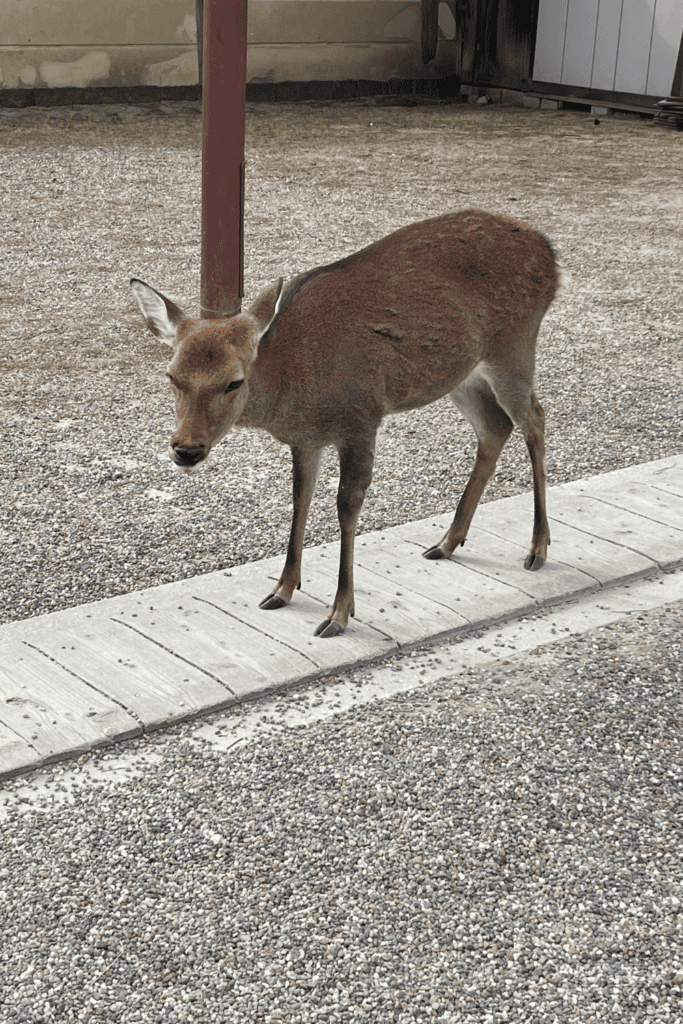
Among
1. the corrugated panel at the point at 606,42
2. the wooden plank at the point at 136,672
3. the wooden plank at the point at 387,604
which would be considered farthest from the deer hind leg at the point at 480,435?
the corrugated panel at the point at 606,42

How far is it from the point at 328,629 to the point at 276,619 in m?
0.20

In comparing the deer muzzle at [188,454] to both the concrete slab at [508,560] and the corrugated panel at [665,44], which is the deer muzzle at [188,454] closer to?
the concrete slab at [508,560]

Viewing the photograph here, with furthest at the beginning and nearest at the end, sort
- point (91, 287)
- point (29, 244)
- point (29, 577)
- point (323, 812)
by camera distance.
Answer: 1. point (29, 244)
2. point (91, 287)
3. point (29, 577)
4. point (323, 812)

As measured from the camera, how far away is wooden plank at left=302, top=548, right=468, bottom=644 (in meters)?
3.79

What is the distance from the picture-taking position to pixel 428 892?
2.73 meters

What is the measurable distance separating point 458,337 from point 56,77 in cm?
1309

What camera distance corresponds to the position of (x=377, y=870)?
2791mm

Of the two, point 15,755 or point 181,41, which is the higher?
point 181,41

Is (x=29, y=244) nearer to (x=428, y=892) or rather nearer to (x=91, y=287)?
(x=91, y=287)

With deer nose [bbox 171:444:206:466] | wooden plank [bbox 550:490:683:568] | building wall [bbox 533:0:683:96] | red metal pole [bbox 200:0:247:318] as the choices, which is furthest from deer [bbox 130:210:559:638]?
building wall [bbox 533:0:683:96]

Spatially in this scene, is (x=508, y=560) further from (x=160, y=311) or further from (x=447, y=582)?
(x=160, y=311)

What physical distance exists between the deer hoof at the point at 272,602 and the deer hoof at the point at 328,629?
0.20 m

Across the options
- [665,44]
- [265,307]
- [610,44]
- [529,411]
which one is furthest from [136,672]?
[610,44]

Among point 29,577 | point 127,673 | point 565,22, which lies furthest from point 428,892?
point 565,22
